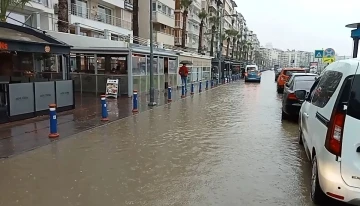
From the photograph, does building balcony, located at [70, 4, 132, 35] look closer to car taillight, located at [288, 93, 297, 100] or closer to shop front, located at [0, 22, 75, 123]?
shop front, located at [0, 22, 75, 123]

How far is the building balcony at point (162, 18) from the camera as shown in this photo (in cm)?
4106

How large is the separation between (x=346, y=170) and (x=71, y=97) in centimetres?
1122

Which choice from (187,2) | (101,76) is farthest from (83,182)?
(187,2)

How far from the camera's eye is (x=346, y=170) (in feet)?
11.8

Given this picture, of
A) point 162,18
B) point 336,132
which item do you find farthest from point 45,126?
point 162,18

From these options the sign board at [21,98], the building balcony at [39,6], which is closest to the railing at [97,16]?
the building balcony at [39,6]

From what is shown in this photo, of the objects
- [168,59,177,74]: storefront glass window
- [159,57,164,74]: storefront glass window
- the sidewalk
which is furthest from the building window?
the sidewalk

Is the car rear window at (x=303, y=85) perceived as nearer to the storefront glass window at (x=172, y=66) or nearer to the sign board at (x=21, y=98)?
the sign board at (x=21, y=98)

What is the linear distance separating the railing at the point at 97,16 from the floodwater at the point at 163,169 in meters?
21.0

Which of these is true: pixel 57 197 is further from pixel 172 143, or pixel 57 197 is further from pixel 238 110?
pixel 238 110

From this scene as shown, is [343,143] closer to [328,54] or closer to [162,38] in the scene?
[328,54]

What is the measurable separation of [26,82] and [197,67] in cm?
2369

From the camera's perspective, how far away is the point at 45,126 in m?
9.62

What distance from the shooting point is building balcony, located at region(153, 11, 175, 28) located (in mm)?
41062
